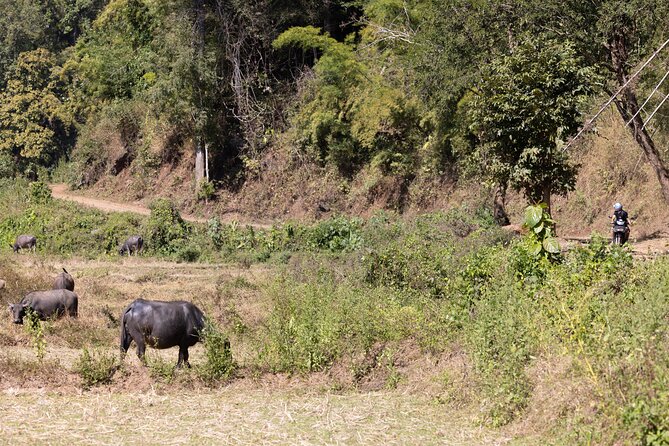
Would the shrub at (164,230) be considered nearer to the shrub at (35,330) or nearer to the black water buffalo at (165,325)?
the shrub at (35,330)

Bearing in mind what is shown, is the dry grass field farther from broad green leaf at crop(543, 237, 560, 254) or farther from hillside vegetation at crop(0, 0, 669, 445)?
broad green leaf at crop(543, 237, 560, 254)

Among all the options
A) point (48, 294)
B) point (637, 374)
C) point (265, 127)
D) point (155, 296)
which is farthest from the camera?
point (265, 127)

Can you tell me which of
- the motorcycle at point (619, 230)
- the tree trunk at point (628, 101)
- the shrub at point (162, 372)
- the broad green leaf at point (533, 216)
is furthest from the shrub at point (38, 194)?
the broad green leaf at point (533, 216)

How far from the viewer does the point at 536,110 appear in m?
17.2

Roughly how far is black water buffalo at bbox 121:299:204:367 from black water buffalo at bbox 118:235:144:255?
1423cm

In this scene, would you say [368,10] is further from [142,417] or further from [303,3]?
[142,417]

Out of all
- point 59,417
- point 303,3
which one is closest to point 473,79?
point 303,3

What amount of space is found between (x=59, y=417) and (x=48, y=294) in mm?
6651

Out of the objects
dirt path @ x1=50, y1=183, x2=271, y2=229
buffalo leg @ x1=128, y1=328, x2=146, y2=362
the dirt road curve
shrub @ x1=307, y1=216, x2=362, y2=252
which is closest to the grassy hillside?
buffalo leg @ x1=128, y1=328, x2=146, y2=362

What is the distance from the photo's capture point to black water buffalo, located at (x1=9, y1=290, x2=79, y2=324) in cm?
1462

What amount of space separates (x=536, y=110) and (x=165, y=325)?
940 cm

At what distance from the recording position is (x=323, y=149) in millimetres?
32594

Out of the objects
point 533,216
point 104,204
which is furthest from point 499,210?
point 104,204

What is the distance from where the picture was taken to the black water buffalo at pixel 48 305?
48.0 feet
